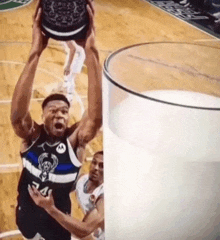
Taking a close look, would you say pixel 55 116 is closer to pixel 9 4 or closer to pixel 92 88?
pixel 92 88

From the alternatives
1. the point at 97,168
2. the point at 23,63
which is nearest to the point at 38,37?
the point at 23,63

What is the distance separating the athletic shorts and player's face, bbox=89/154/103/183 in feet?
0.20

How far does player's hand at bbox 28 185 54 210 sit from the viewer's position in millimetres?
430

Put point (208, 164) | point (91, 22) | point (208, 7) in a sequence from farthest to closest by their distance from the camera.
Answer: point (208, 7) < point (91, 22) < point (208, 164)

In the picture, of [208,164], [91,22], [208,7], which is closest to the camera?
[208,164]

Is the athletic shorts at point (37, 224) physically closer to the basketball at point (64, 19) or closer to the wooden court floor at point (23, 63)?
the wooden court floor at point (23, 63)

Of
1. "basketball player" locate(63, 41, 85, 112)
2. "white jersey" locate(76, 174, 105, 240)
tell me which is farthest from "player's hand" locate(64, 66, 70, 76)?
"white jersey" locate(76, 174, 105, 240)

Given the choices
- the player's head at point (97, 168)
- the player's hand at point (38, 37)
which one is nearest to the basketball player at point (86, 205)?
the player's head at point (97, 168)

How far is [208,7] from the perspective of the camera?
0.52 metres

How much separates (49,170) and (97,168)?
0.15 ft

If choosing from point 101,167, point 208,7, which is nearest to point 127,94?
point 101,167

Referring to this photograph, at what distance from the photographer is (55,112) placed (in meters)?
0.40

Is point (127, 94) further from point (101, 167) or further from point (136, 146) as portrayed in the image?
point (101, 167)

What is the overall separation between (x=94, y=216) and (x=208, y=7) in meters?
0.28
